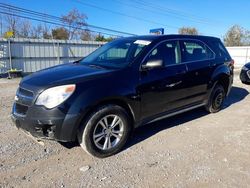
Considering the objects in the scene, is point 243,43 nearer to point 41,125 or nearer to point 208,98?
point 208,98

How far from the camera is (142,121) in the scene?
4324 millimetres

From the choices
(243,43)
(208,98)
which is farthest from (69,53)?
(243,43)

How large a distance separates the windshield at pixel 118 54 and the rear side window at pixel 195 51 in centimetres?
94

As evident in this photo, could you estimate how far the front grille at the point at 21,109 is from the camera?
363 cm

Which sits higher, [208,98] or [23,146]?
[208,98]

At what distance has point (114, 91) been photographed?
3793 millimetres

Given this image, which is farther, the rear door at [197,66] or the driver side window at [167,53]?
the rear door at [197,66]

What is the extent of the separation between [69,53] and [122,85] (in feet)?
51.3

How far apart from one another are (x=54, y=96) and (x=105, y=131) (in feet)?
3.02

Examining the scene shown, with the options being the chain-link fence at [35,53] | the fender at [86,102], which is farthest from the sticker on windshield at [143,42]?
the chain-link fence at [35,53]

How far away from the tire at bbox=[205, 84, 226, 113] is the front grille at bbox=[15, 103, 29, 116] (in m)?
3.96

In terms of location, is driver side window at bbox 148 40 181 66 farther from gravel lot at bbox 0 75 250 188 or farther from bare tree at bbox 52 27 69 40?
bare tree at bbox 52 27 69 40

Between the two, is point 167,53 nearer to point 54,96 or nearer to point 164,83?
point 164,83

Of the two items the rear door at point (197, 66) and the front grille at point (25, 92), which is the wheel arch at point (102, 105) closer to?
the front grille at point (25, 92)
